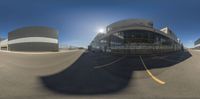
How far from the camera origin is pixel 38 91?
5250mm

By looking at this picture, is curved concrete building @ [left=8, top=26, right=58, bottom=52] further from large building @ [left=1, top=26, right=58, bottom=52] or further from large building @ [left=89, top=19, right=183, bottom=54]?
Answer: large building @ [left=89, top=19, right=183, bottom=54]

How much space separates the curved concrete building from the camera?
139 ft

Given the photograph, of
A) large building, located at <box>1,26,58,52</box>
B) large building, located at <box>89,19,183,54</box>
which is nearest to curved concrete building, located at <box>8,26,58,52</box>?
large building, located at <box>1,26,58,52</box>

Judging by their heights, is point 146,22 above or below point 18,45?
above

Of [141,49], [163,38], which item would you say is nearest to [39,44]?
[141,49]

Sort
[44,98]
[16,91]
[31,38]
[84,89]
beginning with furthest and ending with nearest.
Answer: [31,38]
[84,89]
[16,91]
[44,98]

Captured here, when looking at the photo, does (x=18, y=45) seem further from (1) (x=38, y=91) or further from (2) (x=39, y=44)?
(1) (x=38, y=91)

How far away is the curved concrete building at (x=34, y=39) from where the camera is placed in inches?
1663

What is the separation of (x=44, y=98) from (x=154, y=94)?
11.3 ft

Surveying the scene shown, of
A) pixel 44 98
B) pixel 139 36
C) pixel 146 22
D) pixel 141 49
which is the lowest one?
pixel 44 98

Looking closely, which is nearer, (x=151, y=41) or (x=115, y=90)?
(x=115, y=90)

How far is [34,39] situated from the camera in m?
42.1

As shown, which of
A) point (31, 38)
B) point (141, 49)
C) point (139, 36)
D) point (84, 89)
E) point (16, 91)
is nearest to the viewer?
point (16, 91)

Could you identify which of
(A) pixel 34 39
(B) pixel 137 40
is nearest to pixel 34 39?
(A) pixel 34 39
